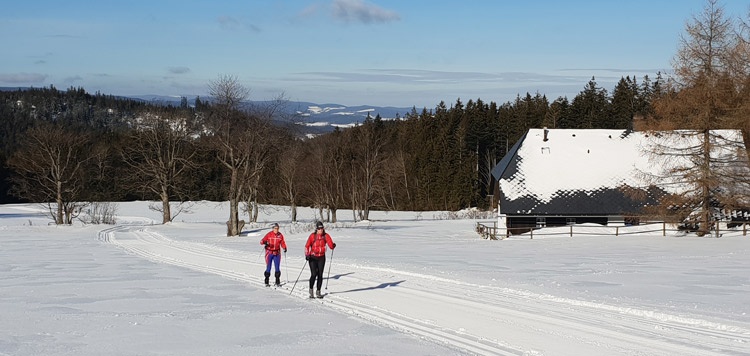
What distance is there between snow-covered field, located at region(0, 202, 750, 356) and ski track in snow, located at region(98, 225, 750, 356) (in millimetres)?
42

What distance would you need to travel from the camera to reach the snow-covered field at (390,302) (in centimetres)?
1214

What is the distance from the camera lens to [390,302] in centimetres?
1692

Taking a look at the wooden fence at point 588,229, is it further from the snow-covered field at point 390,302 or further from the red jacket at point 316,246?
the red jacket at point 316,246

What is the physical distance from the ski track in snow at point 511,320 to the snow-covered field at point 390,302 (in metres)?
0.04

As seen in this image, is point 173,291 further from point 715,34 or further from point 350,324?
point 715,34

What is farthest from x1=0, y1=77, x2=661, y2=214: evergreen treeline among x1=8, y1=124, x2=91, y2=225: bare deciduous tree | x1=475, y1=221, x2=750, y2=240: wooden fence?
x1=475, y1=221, x2=750, y2=240: wooden fence

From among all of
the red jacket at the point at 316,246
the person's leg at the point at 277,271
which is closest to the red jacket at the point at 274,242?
the person's leg at the point at 277,271

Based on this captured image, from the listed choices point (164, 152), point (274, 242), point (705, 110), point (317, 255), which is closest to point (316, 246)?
point (317, 255)

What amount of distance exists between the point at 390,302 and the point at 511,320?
3.47 m

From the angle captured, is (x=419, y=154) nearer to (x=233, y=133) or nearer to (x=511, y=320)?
(x=233, y=133)

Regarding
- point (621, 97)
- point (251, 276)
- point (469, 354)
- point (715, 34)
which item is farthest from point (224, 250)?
point (621, 97)

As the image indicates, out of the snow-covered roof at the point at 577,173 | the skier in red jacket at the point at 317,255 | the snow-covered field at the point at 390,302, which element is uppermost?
the snow-covered roof at the point at 577,173

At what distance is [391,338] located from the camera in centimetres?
1268

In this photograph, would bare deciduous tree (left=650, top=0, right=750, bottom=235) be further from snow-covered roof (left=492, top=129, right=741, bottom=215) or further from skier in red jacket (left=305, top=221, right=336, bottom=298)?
skier in red jacket (left=305, top=221, right=336, bottom=298)
